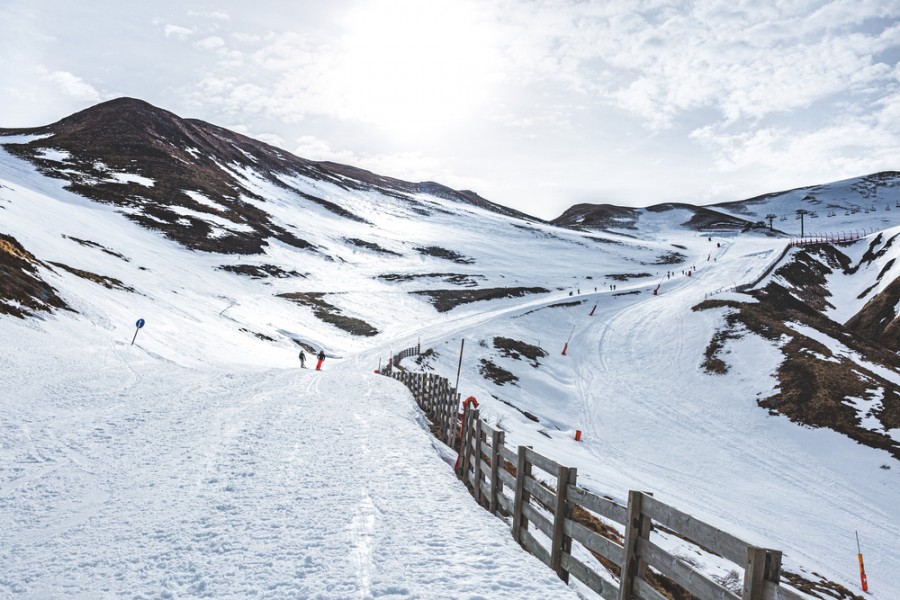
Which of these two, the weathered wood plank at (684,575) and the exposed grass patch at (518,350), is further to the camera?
the exposed grass patch at (518,350)

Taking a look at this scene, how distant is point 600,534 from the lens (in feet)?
21.2

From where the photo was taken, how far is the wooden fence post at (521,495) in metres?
7.40

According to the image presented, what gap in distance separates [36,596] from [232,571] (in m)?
1.72

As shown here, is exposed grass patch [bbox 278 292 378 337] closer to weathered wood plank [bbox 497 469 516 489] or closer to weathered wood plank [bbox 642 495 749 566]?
weathered wood plank [bbox 497 469 516 489]

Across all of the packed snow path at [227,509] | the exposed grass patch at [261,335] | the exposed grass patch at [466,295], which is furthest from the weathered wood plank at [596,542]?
the exposed grass patch at [466,295]

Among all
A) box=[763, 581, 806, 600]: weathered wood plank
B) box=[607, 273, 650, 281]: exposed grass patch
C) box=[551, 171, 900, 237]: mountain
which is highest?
box=[551, 171, 900, 237]: mountain

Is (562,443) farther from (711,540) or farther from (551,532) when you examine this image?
(711,540)

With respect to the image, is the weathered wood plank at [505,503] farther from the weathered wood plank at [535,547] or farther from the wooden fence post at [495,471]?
the weathered wood plank at [535,547]

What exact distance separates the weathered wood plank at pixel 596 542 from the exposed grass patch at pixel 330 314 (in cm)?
4353

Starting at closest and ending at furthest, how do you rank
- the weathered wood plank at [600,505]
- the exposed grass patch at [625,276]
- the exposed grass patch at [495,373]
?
1. the weathered wood plank at [600,505]
2. the exposed grass patch at [495,373]
3. the exposed grass patch at [625,276]

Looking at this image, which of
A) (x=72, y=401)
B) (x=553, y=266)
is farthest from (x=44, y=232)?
(x=553, y=266)

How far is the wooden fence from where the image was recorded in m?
3.89

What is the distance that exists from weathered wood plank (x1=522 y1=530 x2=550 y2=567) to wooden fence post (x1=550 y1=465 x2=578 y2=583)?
10.0 inches

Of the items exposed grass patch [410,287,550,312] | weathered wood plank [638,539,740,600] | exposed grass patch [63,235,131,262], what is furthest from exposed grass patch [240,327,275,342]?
weathered wood plank [638,539,740,600]
